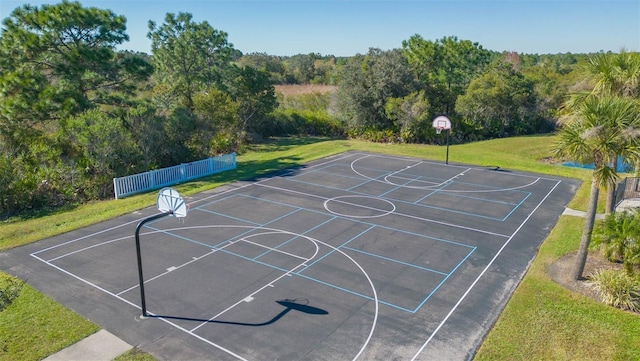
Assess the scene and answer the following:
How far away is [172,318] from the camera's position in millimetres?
11828

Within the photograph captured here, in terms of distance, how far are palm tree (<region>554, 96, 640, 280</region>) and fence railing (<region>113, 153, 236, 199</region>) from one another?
1974 centimetres

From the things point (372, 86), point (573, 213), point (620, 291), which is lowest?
point (620, 291)

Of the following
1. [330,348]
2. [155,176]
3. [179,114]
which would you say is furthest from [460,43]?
[330,348]

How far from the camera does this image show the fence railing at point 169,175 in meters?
23.5

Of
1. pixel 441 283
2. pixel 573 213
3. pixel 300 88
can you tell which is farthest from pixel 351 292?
pixel 300 88

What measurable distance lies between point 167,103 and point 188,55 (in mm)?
5980

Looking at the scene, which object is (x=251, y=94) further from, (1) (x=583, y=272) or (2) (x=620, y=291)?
(2) (x=620, y=291)

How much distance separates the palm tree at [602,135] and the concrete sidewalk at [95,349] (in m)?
12.7

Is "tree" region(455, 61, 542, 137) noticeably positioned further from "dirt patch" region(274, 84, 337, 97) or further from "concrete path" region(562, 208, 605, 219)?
"dirt patch" region(274, 84, 337, 97)

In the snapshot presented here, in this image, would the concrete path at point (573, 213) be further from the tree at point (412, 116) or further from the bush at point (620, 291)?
the tree at point (412, 116)

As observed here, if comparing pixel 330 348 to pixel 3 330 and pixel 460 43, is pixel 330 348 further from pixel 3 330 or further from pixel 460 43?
pixel 460 43

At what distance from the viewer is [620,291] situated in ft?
40.1

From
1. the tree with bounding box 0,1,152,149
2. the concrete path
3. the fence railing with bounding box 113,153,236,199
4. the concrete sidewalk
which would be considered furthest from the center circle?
the tree with bounding box 0,1,152,149

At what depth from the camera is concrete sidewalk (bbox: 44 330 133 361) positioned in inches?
405
